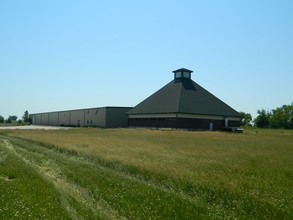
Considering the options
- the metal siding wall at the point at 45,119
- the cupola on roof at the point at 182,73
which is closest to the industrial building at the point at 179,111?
the cupola on roof at the point at 182,73

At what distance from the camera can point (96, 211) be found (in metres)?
10.2

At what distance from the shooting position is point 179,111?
200 feet

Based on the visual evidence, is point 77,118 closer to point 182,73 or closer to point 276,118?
point 182,73

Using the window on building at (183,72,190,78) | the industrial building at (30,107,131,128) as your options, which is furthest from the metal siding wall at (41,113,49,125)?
the window on building at (183,72,190,78)

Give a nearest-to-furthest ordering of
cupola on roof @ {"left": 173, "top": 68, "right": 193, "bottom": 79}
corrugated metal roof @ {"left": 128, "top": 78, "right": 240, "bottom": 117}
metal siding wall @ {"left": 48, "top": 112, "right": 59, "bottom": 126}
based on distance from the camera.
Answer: corrugated metal roof @ {"left": 128, "top": 78, "right": 240, "bottom": 117} < cupola on roof @ {"left": 173, "top": 68, "right": 193, "bottom": 79} < metal siding wall @ {"left": 48, "top": 112, "right": 59, "bottom": 126}

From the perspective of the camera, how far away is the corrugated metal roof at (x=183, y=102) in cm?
6373

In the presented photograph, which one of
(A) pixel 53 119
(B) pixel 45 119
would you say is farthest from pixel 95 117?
(B) pixel 45 119

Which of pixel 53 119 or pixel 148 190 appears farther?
pixel 53 119

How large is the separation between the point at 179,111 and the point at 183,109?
134cm

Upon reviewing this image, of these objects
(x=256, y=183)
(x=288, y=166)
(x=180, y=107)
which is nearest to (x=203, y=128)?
(x=180, y=107)

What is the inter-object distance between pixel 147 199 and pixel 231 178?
394cm

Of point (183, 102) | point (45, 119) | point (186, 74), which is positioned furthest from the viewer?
point (45, 119)

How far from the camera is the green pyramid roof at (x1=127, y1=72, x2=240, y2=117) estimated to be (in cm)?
6375

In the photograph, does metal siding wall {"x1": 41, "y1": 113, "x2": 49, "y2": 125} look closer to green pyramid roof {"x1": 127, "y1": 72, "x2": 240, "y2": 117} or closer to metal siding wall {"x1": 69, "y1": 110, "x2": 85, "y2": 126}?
metal siding wall {"x1": 69, "y1": 110, "x2": 85, "y2": 126}
